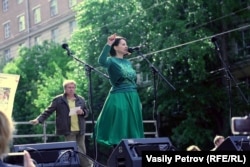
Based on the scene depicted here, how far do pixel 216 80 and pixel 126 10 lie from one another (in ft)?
15.0

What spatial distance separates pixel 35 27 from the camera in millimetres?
32219

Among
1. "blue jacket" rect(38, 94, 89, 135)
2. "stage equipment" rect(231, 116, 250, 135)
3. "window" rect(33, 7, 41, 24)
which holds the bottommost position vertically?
"stage equipment" rect(231, 116, 250, 135)

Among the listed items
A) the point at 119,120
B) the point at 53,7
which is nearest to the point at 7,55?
the point at 53,7

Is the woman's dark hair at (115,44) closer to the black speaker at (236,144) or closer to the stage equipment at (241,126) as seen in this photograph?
the black speaker at (236,144)

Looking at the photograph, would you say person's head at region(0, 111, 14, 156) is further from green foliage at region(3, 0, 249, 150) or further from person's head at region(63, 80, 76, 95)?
green foliage at region(3, 0, 249, 150)

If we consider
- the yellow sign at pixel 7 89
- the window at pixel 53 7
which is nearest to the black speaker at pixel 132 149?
the yellow sign at pixel 7 89

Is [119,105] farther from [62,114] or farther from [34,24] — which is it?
[34,24]


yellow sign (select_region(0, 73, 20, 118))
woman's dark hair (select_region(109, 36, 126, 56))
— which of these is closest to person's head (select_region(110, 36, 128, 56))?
woman's dark hair (select_region(109, 36, 126, 56))

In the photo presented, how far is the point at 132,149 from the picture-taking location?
5035 mm

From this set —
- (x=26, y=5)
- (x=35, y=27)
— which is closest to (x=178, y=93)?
(x=26, y=5)

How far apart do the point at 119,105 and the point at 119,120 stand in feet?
0.49

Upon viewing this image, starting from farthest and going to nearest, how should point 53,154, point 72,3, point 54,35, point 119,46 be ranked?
point 54,35
point 72,3
point 119,46
point 53,154

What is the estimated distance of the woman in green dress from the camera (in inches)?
233

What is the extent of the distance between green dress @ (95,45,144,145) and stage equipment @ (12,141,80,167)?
71 centimetres
